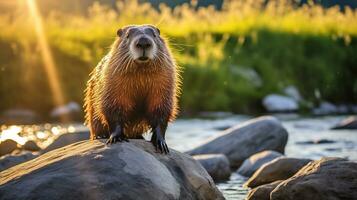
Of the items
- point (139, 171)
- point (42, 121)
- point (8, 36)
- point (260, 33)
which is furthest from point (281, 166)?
point (260, 33)

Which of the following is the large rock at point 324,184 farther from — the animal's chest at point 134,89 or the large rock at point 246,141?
the large rock at point 246,141

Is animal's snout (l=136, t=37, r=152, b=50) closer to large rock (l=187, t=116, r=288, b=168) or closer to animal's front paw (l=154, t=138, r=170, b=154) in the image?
animal's front paw (l=154, t=138, r=170, b=154)

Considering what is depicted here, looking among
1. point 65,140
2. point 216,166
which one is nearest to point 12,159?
point 65,140

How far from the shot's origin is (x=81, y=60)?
655 inches

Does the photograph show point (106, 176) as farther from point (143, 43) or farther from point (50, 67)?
point (50, 67)

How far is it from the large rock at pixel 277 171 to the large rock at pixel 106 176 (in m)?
1.98

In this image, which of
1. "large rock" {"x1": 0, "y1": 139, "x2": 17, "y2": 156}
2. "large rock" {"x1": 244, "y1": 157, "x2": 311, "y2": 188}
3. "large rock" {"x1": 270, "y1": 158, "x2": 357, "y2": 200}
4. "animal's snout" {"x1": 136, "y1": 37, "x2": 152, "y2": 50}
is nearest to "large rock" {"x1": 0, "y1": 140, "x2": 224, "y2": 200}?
"large rock" {"x1": 270, "y1": 158, "x2": 357, "y2": 200}

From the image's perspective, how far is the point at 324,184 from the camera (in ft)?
20.2

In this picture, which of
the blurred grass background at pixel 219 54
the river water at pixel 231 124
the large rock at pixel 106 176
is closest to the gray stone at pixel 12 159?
the river water at pixel 231 124

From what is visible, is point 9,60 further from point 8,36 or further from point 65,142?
point 65,142

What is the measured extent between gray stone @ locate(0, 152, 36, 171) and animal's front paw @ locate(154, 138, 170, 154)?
8.71ft

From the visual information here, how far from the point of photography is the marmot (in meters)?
6.25

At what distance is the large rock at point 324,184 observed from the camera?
6094 mm

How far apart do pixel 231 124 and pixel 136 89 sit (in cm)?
Result: 790
